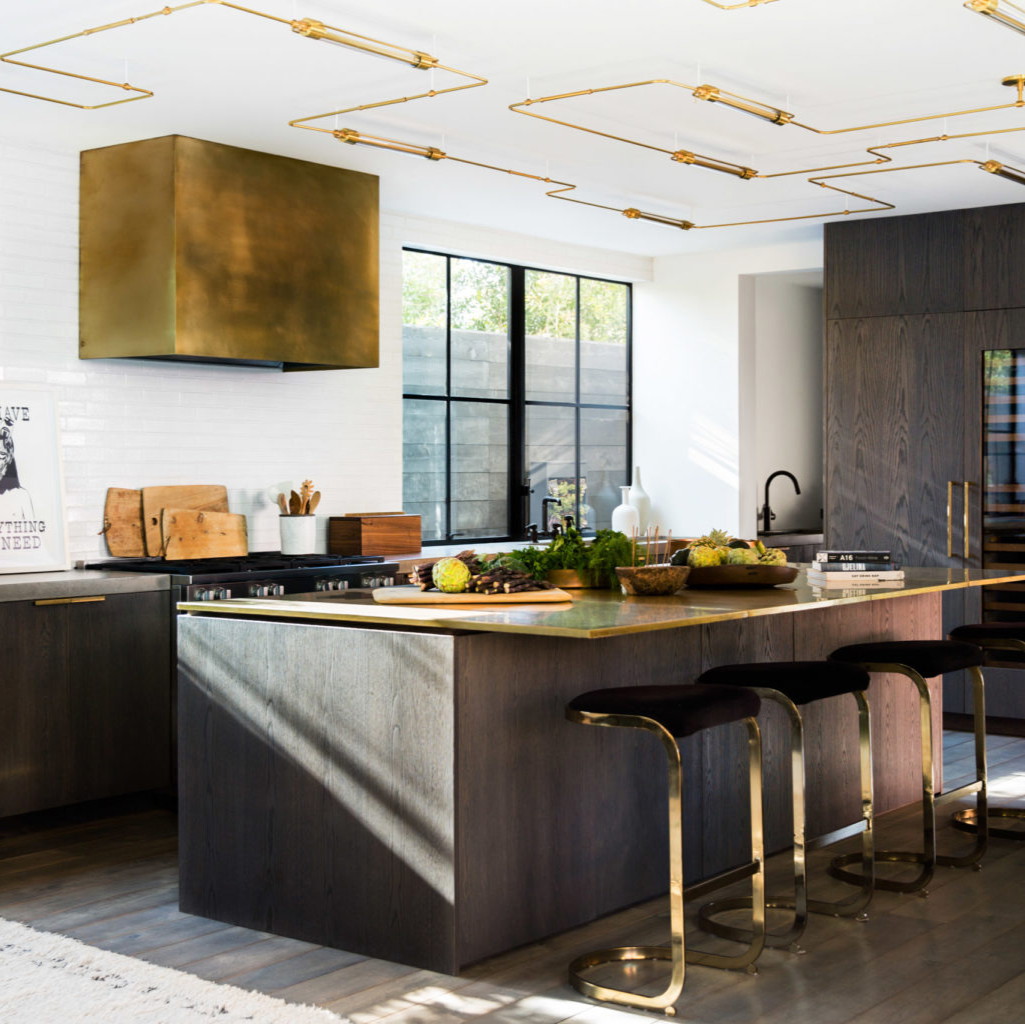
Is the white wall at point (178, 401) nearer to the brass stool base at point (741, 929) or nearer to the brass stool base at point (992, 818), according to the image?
the brass stool base at point (741, 929)

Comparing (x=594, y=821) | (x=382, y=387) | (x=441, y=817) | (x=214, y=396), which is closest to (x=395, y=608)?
(x=441, y=817)

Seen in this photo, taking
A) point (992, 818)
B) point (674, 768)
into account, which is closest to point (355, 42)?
point (674, 768)

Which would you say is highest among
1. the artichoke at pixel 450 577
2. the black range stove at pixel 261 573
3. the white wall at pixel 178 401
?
the white wall at pixel 178 401

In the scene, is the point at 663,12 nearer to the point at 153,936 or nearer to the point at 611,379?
the point at 153,936

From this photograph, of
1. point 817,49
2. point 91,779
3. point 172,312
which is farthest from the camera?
point 172,312

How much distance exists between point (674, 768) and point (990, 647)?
2328 millimetres

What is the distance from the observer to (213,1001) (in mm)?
3334

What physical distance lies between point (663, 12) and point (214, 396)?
309 cm

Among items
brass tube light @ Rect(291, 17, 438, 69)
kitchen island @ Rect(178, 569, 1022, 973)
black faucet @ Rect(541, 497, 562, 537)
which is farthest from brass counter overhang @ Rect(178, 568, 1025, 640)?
black faucet @ Rect(541, 497, 562, 537)

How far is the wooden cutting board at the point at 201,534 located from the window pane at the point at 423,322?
175cm

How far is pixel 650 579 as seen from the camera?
14.1 feet

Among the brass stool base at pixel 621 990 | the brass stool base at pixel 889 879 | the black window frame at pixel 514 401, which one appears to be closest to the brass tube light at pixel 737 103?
the brass stool base at pixel 889 879

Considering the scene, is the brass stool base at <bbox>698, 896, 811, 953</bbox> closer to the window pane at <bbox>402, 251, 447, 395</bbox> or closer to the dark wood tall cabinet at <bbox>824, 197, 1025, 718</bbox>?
the dark wood tall cabinet at <bbox>824, 197, 1025, 718</bbox>

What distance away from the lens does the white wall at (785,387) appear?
905cm
